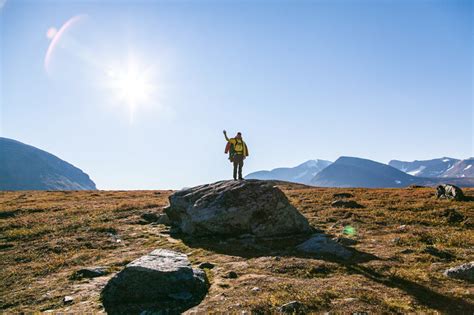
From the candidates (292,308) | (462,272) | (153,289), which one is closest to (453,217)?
(462,272)

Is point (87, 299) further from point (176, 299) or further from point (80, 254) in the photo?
point (80, 254)

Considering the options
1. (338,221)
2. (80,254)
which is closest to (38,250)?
(80,254)

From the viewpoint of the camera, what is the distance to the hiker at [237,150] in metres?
30.1

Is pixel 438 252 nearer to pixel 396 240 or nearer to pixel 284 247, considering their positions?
pixel 396 240

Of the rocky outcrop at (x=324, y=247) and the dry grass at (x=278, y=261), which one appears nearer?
the dry grass at (x=278, y=261)

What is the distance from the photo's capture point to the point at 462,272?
1270 cm

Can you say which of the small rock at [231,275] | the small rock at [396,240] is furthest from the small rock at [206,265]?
the small rock at [396,240]

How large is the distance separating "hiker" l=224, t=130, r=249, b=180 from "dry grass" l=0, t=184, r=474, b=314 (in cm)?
778

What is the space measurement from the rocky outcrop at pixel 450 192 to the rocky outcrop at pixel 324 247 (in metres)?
18.3

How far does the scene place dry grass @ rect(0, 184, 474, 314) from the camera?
36.5ft

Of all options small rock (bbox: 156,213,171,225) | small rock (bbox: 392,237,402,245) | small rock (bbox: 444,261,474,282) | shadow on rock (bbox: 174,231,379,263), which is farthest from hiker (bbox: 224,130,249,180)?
small rock (bbox: 444,261,474,282)

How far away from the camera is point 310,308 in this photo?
34.3ft

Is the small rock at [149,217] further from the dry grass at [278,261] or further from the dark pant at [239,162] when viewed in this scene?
the dark pant at [239,162]

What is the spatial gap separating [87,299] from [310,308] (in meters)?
7.80
